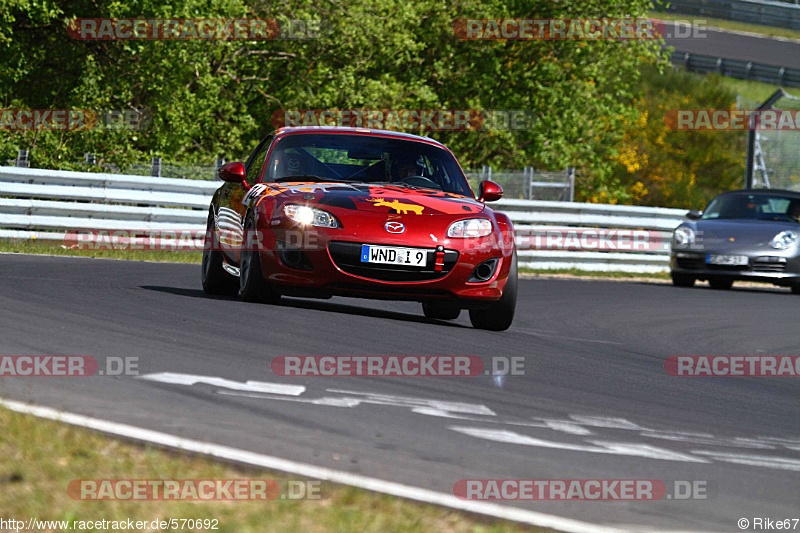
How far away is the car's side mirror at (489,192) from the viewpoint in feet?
31.8

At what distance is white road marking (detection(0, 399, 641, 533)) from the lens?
12.2 ft

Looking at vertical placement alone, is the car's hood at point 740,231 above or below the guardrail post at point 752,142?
below

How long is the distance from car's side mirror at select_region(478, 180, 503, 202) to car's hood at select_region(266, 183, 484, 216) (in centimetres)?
39

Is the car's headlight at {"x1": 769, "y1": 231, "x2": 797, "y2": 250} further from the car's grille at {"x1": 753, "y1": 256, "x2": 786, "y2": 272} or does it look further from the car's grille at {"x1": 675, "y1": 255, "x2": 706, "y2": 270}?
the car's grille at {"x1": 675, "y1": 255, "x2": 706, "y2": 270}

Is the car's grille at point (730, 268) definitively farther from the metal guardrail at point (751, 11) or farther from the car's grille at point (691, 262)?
the metal guardrail at point (751, 11)

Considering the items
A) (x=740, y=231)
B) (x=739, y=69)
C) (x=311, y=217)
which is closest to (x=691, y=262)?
(x=740, y=231)

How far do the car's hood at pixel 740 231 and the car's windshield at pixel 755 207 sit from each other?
52cm

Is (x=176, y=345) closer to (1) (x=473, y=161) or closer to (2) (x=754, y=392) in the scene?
(2) (x=754, y=392)

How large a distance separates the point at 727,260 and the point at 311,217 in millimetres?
10439

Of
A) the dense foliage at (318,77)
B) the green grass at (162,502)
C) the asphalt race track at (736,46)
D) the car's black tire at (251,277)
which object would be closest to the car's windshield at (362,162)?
the car's black tire at (251,277)

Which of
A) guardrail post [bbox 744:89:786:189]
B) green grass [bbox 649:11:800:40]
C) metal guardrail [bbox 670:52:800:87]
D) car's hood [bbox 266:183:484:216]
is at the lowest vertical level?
car's hood [bbox 266:183:484:216]

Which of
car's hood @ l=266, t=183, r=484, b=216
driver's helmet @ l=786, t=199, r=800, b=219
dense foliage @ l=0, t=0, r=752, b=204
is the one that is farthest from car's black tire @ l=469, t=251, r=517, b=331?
dense foliage @ l=0, t=0, r=752, b=204

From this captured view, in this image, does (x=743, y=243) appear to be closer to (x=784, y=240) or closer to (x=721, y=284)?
(x=784, y=240)

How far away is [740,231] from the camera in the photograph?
700 inches
